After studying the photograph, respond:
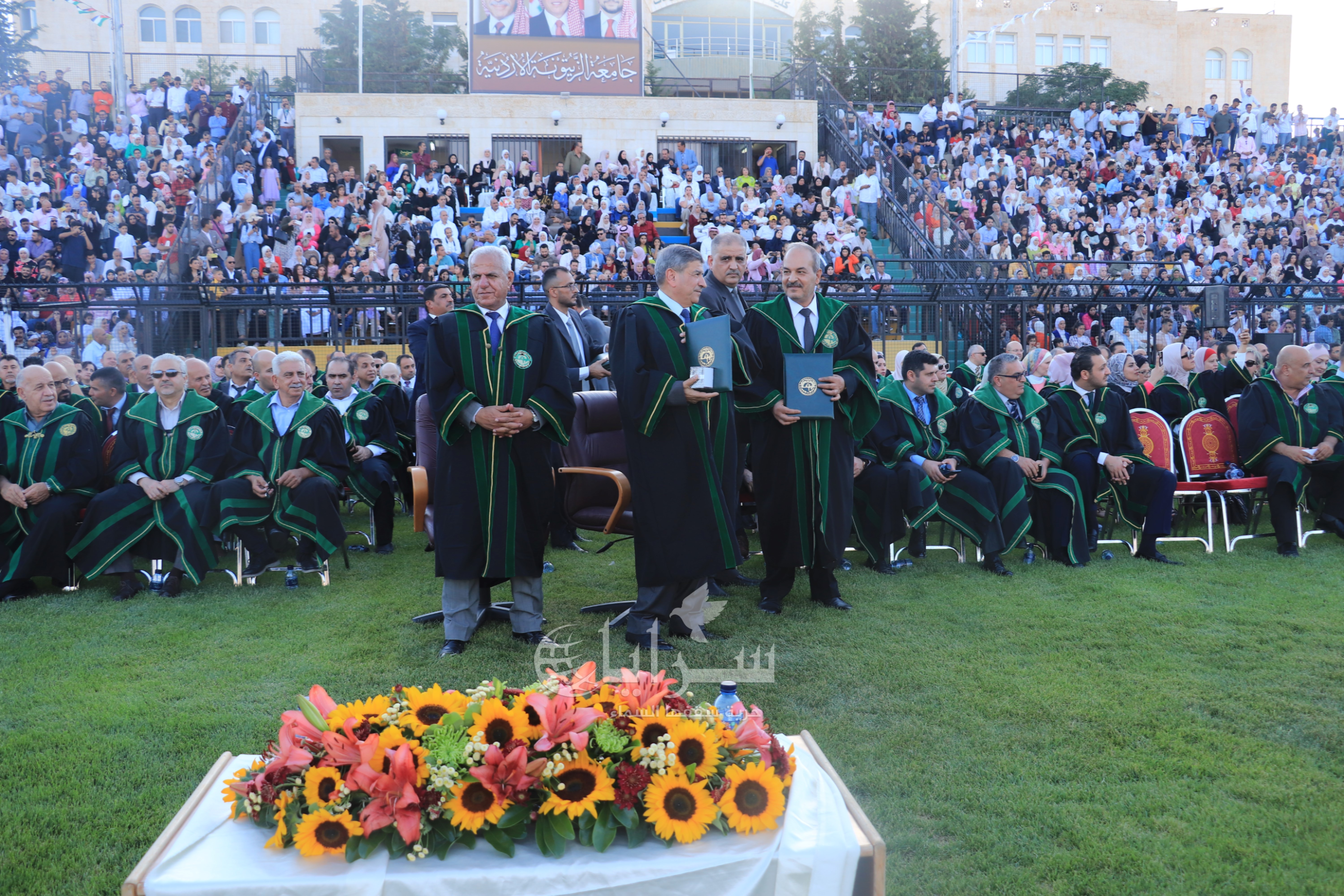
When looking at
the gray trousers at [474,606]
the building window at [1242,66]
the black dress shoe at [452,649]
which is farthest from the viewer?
the building window at [1242,66]

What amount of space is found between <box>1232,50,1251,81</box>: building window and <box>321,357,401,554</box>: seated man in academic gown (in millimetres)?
49826

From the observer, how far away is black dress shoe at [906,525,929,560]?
321 inches

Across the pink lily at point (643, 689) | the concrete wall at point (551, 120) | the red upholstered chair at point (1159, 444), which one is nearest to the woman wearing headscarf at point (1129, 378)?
the red upholstered chair at point (1159, 444)

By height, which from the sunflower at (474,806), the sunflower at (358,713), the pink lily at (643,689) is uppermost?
the pink lily at (643,689)

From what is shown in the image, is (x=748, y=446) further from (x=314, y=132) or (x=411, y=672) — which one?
(x=314, y=132)

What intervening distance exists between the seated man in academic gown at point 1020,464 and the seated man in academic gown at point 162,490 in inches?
215

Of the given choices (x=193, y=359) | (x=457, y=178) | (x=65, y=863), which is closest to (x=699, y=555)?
(x=65, y=863)

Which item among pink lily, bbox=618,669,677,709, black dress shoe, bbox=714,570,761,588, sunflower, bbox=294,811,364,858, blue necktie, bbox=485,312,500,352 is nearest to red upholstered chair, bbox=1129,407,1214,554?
black dress shoe, bbox=714,570,761,588

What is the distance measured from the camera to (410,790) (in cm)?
241

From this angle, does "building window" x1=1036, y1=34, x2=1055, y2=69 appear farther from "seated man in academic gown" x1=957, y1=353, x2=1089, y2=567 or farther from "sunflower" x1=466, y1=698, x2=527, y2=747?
"sunflower" x1=466, y1=698, x2=527, y2=747

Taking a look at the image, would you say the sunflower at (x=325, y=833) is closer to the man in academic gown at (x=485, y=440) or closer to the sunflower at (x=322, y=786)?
the sunflower at (x=322, y=786)

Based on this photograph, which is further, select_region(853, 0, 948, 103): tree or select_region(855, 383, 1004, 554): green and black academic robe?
select_region(853, 0, 948, 103): tree

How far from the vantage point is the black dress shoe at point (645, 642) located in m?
5.55

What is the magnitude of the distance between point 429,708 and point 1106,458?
6756 mm
